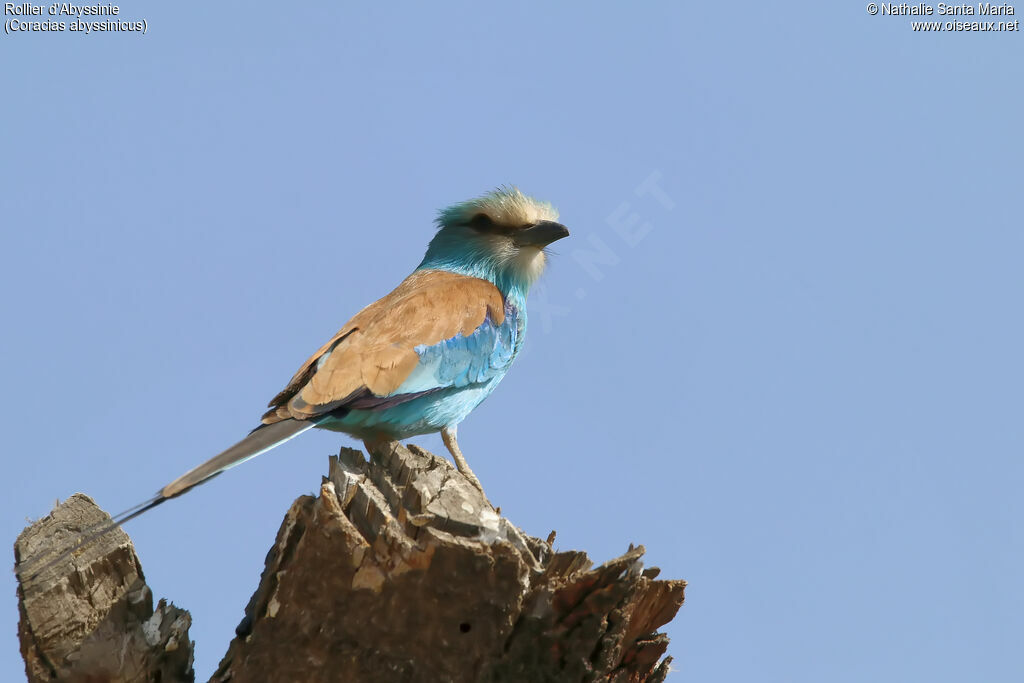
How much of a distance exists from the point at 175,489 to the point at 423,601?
1.32 metres

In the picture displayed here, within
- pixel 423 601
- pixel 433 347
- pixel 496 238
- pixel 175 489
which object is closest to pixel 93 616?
pixel 175 489

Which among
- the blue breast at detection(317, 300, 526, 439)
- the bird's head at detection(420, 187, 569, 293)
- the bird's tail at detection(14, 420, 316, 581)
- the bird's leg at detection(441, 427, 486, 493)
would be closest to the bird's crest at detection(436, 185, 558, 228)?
the bird's head at detection(420, 187, 569, 293)

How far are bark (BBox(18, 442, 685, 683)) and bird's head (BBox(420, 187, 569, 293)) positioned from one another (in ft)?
11.7

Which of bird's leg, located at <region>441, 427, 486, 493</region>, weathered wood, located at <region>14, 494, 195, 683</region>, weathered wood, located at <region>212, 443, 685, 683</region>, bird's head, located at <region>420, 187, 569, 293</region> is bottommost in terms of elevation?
weathered wood, located at <region>14, 494, 195, 683</region>

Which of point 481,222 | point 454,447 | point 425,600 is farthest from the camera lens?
point 481,222

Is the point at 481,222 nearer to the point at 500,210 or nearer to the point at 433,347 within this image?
the point at 500,210

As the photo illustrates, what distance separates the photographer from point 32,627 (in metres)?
4.42

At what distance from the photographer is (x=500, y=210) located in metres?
7.84

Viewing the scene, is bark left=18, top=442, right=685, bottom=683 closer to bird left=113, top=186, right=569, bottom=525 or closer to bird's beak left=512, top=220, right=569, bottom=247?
bird left=113, top=186, right=569, bottom=525

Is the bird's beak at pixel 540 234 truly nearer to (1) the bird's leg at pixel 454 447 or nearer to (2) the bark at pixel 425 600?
(1) the bird's leg at pixel 454 447

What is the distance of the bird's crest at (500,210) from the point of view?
7840 millimetres

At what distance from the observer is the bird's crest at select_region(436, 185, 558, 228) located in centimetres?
784

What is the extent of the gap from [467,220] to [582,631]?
4287 millimetres

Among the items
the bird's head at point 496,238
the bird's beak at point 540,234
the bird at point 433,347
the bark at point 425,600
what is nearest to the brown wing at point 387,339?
the bird at point 433,347
